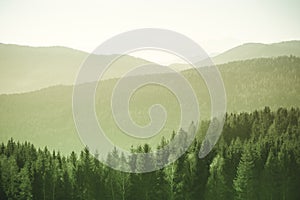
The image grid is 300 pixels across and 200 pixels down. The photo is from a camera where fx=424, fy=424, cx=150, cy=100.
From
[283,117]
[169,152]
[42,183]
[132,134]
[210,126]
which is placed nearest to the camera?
[42,183]

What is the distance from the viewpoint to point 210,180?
53.9 meters

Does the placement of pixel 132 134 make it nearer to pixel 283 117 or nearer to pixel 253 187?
pixel 283 117

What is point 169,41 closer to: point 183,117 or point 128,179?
point 128,179

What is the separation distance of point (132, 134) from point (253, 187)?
453 ft

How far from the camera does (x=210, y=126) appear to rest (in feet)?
264

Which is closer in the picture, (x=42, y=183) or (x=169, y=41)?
(x=42, y=183)

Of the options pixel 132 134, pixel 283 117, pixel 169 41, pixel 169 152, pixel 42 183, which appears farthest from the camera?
pixel 132 134

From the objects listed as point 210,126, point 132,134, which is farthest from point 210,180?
point 132,134

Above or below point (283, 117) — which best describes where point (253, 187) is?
below

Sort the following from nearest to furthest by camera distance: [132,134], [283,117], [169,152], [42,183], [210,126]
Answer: [42,183] < [169,152] < [210,126] < [283,117] < [132,134]

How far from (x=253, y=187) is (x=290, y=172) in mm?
6081

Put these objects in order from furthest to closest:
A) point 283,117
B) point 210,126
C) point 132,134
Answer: point 132,134 → point 283,117 → point 210,126

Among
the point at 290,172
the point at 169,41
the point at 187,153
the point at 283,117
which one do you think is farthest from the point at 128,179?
the point at 169,41

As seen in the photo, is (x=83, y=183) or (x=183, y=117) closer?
(x=83, y=183)
